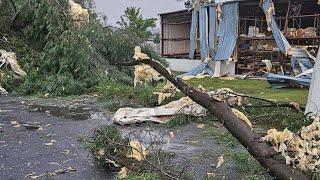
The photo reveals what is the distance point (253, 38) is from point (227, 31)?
125cm

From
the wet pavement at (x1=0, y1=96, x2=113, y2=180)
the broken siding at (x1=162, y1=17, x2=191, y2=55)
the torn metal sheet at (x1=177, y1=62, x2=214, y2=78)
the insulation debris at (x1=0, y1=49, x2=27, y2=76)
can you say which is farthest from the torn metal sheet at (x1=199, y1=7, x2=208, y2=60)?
the wet pavement at (x1=0, y1=96, x2=113, y2=180)

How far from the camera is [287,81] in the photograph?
492 inches

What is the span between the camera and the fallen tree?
3.25 metres

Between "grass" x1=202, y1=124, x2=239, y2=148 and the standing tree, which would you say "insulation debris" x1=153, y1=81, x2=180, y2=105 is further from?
the standing tree

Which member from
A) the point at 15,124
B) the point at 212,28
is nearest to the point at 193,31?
the point at 212,28

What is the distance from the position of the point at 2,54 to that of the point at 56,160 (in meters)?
6.64

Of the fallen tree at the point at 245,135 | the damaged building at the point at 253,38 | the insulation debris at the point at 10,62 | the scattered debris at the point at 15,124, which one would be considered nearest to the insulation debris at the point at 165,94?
the scattered debris at the point at 15,124

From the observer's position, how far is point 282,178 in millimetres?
3242

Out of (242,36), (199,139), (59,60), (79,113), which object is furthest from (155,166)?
(242,36)

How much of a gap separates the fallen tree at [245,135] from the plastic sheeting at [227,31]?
42.3ft

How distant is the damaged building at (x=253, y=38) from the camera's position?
14914mm

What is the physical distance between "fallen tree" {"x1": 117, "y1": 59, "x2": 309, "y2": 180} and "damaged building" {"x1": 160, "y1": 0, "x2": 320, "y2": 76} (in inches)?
446

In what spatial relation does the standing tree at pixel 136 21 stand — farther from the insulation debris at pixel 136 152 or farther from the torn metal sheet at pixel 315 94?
the insulation debris at pixel 136 152

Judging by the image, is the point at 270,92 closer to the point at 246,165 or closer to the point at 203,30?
the point at 203,30
